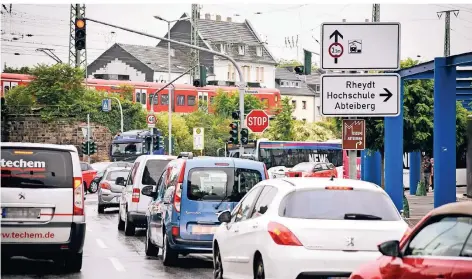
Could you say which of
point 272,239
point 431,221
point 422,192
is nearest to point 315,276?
point 272,239

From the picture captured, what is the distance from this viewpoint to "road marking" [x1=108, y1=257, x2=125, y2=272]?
16.9 m

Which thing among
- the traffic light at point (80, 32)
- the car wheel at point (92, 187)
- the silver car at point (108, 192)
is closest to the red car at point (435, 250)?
the traffic light at point (80, 32)

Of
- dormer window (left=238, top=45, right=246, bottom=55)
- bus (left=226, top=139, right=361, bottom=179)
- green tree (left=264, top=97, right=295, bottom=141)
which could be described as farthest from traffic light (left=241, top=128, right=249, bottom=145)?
dormer window (left=238, top=45, right=246, bottom=55)

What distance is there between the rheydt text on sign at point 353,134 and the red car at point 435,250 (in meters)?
8.37

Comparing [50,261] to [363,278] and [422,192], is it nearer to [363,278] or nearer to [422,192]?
[363,278]

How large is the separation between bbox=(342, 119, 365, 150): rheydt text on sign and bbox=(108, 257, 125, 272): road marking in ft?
12.4

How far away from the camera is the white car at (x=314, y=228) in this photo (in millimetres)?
11531

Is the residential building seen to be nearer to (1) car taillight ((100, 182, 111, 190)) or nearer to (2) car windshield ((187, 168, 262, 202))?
(1) car taillight ((100, 182, 111, 190))

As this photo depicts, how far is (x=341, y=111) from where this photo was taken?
17.3m

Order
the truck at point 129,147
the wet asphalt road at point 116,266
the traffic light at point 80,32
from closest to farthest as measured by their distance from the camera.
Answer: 1. the wet asphalt road at point 116,266
2. the traffic light at point 80,32
3. the truck at point 129,147

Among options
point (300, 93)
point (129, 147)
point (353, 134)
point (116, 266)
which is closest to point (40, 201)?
point (116, 266)

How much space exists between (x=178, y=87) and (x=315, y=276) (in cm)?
8839

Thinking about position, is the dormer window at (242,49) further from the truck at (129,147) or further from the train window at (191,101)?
the truck at (129,147)

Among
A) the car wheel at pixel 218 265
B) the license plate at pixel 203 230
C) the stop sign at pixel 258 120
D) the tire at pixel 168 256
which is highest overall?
the stop sign at pixel 258 120
